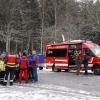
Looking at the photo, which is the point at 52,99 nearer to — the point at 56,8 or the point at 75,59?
the point at 75,59

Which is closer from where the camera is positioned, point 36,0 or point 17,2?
point 17,2

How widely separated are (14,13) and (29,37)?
266 inches

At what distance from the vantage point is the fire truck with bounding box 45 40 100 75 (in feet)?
94.6

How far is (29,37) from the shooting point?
70.6m

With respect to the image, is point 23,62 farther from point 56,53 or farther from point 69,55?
point 56,53

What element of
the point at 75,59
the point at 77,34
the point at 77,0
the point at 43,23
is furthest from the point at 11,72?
the point at 77,0

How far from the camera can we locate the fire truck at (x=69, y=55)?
28828 millimetres

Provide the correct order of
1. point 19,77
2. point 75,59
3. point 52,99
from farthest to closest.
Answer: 1. point 75,59
2. point 19,77
3. point 52,99

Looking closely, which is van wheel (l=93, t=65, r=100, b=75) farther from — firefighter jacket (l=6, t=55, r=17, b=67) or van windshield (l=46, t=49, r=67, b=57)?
firefighter jacket (l=6, t=55, r=17, b=67)

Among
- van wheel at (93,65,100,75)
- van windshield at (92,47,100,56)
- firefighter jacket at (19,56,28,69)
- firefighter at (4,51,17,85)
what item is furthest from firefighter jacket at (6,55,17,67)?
van windshield at (92,47,100,56)

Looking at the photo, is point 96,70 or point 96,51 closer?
point 96,70

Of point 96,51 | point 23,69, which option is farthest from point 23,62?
point 96,51

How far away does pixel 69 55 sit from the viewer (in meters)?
31.3

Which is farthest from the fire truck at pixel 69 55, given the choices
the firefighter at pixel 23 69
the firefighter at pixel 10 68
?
the firefighter at pixel 10 68
